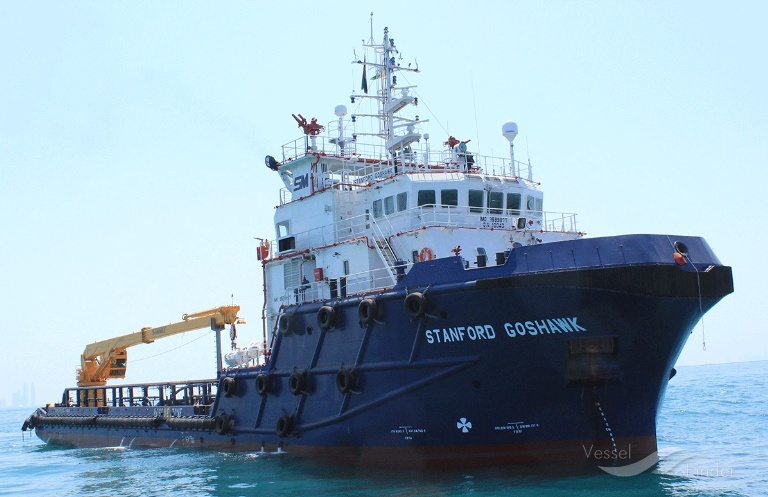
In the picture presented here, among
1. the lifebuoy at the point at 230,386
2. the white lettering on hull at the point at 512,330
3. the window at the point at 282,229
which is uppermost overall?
the window at the point at 282,229

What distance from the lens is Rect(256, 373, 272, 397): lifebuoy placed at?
17.5 metres

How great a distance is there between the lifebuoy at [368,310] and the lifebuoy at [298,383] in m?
2.21

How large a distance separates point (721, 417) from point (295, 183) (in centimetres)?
1510

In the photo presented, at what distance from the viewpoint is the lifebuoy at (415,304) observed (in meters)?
14.1

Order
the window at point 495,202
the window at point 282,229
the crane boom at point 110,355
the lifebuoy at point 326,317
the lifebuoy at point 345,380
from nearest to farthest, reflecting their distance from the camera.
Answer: the lifebuoy at point 345,380 < the lifebuoy at point 326,317 < the window at point 495,202 < the window at point 282,229 < the crane boom at point 110,355

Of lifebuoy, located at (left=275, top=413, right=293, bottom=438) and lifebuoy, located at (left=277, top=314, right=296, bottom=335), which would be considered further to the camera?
lifebuoy, located at (left=277, top=314, right=296, bottom=335)

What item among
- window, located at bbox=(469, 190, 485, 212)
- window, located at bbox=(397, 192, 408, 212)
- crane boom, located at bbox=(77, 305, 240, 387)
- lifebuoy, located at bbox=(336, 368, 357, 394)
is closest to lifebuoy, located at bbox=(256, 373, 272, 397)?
lifebuoy, located at bbox=(336, 368, 357, 394)

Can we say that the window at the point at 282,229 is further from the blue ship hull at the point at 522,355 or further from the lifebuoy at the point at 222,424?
the blue ship hull at the point at 522,355

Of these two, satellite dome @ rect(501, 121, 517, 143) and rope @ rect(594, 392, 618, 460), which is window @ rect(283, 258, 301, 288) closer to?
satellite dome @ rect(501, 121, 517, 143)

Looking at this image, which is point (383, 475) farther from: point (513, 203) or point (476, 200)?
point (513, 203)

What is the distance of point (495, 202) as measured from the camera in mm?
17922

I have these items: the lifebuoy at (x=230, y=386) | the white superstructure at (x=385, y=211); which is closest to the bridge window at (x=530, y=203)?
the white superstructure at (x=385, y=211)

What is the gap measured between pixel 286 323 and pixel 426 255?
3484mm

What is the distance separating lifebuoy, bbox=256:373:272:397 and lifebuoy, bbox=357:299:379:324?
11.6ft
